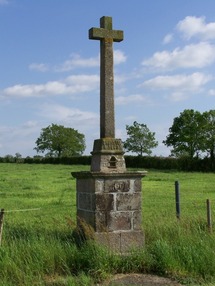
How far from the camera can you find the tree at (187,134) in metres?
58.2

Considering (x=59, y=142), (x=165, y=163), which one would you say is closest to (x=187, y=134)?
(x=165, y=163)

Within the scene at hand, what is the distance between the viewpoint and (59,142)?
8606 centimetres

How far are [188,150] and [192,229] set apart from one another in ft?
170

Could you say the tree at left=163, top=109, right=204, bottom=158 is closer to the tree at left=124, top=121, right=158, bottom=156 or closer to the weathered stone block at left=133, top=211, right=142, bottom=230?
the tree at left=124, top=121, right=158, bottom=156

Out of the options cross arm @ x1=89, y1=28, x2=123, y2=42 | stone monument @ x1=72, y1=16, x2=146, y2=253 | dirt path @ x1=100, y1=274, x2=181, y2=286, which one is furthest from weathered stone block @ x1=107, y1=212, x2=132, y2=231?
cross arm @ x1=89, y1=28, x2=123, y2=42

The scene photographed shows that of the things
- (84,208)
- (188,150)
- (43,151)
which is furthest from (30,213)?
(43,151)

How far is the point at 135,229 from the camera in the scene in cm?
823

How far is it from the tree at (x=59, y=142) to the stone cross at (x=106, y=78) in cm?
7657

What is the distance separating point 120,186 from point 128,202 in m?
0.31

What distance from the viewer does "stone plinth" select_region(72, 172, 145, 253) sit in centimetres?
796

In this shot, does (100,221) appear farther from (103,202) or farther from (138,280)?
(138,280)

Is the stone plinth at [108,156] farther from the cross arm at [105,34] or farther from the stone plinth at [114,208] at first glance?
the cross arm at [105,34]

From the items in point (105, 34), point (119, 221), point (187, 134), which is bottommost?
point (119, 221)

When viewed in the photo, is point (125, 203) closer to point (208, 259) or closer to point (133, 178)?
point (133, 178)
